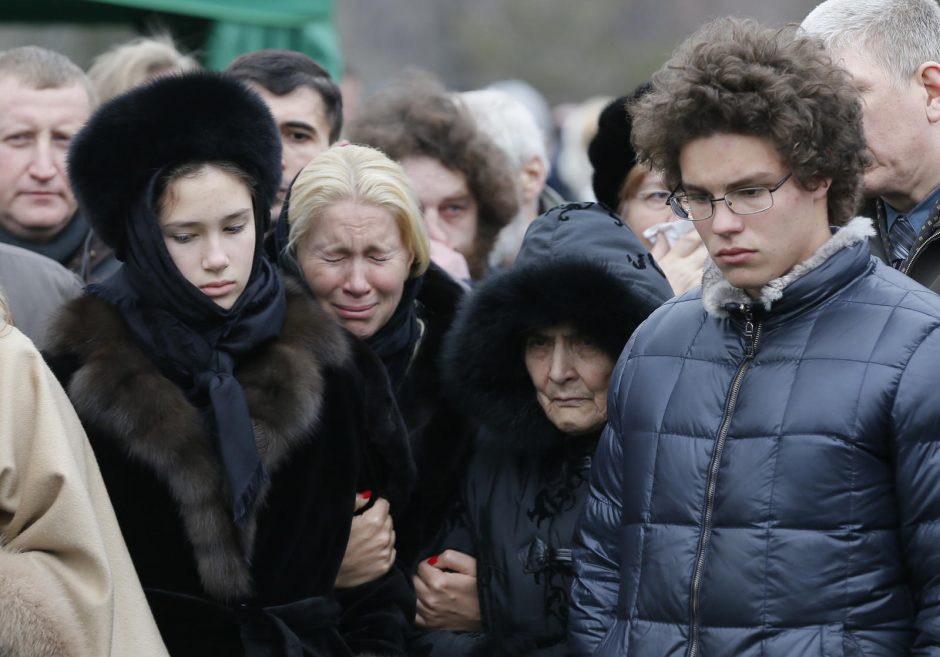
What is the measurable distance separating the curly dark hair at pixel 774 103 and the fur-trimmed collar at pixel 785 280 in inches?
3.1

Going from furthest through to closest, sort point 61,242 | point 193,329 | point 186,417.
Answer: point 61,242 → point 193,329 → point 186,417

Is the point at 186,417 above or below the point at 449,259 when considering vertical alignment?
below

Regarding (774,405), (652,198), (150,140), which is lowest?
(774,405)

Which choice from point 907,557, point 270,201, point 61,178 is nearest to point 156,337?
point 270,201

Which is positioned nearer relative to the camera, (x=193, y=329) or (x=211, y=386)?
(x=211, y=386)

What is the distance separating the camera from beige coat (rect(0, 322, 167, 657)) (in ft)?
9.96

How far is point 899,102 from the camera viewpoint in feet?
12.1

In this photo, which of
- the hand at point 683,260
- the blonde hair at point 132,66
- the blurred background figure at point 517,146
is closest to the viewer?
the hand at point 683,260

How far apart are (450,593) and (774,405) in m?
1.36

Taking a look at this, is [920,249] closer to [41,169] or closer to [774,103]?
[774,103]

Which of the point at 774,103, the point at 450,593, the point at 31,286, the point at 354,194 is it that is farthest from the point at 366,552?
the point at 774,103

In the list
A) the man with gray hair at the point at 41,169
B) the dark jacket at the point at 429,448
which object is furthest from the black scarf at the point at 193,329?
the man with gray hair at the point at 41,169

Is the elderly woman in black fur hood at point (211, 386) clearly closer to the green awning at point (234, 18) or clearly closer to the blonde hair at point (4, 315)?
the blonde hair at point (4, 315)

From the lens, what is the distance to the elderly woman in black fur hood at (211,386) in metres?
3.49
